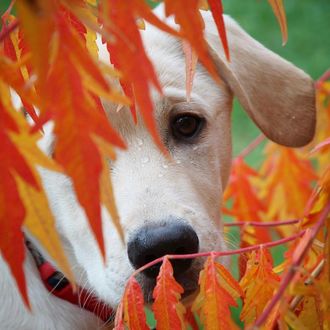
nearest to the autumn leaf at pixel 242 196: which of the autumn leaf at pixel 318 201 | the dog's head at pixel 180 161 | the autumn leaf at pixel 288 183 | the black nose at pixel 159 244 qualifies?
the autumn leaf at pixel 288 183

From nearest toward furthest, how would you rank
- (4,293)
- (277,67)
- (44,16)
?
(44,16) → (4,293) → (277,67)

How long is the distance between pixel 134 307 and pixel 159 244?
26 cm

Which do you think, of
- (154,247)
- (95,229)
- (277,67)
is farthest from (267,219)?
(95,229)

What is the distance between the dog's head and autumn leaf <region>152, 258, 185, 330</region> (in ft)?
0.68

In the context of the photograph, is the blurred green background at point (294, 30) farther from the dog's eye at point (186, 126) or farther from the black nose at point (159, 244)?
the black nose at point (159, 244)

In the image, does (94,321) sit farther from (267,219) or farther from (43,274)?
(267,219)

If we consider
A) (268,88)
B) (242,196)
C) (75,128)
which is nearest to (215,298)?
(75,128)

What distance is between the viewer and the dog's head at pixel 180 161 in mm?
1796

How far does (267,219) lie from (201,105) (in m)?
1.06

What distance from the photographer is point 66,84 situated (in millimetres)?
914

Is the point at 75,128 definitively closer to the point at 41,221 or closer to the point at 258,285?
the point at 41,221

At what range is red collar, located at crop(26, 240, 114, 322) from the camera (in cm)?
214

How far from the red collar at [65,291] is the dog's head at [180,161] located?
0.05 meters

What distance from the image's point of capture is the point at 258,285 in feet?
5.07
